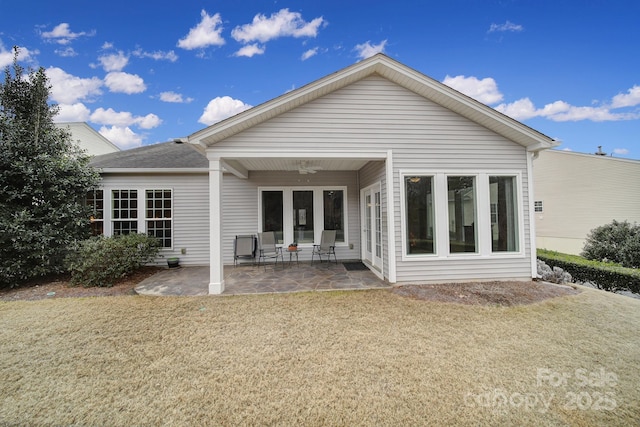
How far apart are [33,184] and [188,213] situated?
3290 mm

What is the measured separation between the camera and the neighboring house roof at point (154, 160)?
7.41m

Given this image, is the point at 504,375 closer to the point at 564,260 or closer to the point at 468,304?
the point at 468,304

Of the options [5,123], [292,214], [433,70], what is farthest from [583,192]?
[5,123]

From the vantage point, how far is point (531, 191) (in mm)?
5594

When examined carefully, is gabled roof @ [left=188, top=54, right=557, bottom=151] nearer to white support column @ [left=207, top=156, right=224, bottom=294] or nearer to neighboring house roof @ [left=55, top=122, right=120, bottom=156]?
white support column @ [left=207, top=156, right=224, bottom=294]

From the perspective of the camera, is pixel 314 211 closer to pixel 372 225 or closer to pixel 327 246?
pixel 327 246

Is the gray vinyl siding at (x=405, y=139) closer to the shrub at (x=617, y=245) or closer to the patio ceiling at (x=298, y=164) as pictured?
the patio ceiling at (x=298, y=164)

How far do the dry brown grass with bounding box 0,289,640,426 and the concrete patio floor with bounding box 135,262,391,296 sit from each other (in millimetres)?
707

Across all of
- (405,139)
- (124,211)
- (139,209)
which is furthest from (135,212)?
(405,139)

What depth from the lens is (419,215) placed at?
18.2ft

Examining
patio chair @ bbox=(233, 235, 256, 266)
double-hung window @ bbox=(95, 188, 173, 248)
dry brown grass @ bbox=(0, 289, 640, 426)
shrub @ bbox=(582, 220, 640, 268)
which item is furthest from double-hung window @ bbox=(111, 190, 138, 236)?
shrub @ bbox=(582, 220, 640, 268)

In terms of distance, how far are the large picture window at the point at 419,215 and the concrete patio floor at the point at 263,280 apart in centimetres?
111

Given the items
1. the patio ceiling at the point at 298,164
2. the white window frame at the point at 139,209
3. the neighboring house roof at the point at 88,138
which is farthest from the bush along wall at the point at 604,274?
the neighboring house roof at the point at 88,138

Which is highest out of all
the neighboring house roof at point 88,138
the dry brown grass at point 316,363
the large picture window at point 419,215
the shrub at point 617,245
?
the neighboring house roof at point 88,138
